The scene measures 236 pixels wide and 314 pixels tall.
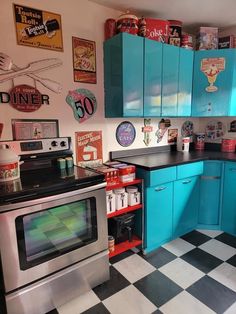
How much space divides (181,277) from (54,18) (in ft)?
7.78

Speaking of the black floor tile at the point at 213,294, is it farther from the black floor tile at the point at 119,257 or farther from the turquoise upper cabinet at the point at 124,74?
the turquoise upper cabinet at the point at 124,74

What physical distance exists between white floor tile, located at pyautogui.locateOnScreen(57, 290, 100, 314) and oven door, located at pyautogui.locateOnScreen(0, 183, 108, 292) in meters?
0.30

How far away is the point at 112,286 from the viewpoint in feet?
5.36

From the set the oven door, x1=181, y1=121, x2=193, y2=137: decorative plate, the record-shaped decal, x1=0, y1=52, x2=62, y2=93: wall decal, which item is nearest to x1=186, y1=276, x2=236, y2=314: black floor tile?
the oven door

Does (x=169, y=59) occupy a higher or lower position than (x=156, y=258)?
higher

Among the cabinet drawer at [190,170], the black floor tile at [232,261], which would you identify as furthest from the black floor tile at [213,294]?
the cabinet drawer at [190,170]

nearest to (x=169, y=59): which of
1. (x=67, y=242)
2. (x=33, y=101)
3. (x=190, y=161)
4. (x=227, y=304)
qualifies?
(x=190, y=161)

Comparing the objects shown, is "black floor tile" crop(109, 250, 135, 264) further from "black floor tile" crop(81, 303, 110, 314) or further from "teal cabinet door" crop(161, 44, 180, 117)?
"teal cabinet door" crop(161, 44, 180, 117)

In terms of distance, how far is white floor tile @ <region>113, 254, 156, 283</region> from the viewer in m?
1.74

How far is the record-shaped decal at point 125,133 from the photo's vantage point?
2.29 m

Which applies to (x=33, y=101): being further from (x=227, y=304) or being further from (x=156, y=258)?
(x=227, y=304)

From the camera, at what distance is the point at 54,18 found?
5.84 feet

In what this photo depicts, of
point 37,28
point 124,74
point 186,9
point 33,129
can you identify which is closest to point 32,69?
point 37,28

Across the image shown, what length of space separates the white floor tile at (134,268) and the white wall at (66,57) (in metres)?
1.00
